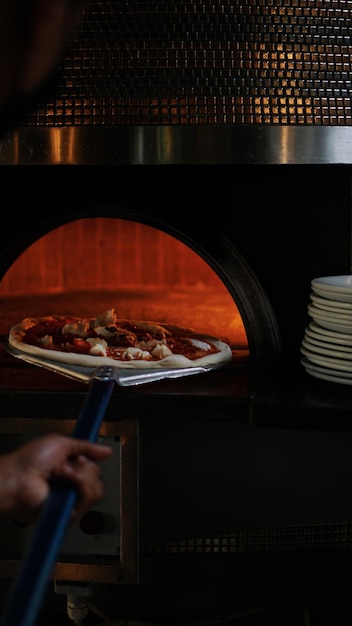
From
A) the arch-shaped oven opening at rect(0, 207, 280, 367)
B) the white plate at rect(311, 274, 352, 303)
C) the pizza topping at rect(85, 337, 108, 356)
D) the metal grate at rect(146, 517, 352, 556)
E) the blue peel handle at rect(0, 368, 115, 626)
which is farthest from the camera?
the arch-shaped oven opening at rect(0, 207, 280, 367)

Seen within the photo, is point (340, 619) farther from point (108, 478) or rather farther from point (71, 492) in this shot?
point (71, 492)

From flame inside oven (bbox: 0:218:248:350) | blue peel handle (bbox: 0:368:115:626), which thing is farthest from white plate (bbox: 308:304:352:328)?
blue peel handle (bbox: 0:368:115:626)

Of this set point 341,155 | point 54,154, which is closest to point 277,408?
point 341,155

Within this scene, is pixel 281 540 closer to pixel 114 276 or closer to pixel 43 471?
pixel 114 276

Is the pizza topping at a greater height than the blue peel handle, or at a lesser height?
lesser

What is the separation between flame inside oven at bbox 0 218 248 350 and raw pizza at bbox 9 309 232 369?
0.25 meters

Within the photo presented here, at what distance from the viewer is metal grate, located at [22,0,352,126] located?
205cm

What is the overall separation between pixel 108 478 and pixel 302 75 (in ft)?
3.22

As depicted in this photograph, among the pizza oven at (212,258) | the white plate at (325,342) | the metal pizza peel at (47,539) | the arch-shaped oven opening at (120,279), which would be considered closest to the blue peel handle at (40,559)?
the metal pizza peel at (47,539)

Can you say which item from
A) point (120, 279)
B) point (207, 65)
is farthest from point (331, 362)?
point (120, 279)

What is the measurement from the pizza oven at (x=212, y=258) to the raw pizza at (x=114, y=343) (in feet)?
0.16

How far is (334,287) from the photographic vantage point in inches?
79.2

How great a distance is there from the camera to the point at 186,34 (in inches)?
81.9

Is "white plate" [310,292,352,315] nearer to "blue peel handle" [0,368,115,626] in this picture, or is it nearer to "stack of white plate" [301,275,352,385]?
"stack of white plate" [301,275,352,385]
